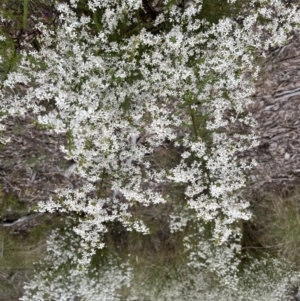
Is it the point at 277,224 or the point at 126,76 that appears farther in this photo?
the point at 277,224

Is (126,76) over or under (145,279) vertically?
over

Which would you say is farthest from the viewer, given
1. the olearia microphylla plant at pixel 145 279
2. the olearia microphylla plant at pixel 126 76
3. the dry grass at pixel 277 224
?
the dry grass at pixel 277 224

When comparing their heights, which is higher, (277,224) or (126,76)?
(126,76)

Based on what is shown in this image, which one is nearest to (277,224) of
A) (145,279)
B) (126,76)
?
(145,279)

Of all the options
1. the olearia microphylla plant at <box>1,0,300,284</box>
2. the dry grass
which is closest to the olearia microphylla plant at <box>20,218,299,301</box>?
the dry grass

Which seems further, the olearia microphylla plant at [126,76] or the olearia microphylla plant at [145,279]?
the olearia microphylla plant at [145,279]

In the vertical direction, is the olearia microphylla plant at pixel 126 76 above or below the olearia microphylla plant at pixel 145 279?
above

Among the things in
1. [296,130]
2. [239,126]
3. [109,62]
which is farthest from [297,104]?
[109,62]

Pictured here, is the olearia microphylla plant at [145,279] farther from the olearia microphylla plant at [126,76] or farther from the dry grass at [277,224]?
the olearia microphylla plant at [126,76]

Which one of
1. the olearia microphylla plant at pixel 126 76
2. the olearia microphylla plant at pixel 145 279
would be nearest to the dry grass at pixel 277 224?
the olearia microphylla plant at pixel 145 279

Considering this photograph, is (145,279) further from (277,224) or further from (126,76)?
(126,76)

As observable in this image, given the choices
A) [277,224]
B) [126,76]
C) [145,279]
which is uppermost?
[126,76]

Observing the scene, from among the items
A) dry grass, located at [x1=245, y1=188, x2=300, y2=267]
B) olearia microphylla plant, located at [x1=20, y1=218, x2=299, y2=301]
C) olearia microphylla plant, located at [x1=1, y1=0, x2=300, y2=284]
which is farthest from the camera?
dry grass, located at [x1=245, y1=188, x2=300, y2=267]

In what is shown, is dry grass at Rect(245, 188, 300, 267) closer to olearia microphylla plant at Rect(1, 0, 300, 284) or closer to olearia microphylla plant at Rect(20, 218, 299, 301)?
olearia microphylla plant at Rect(20, 218, 299, 301)
